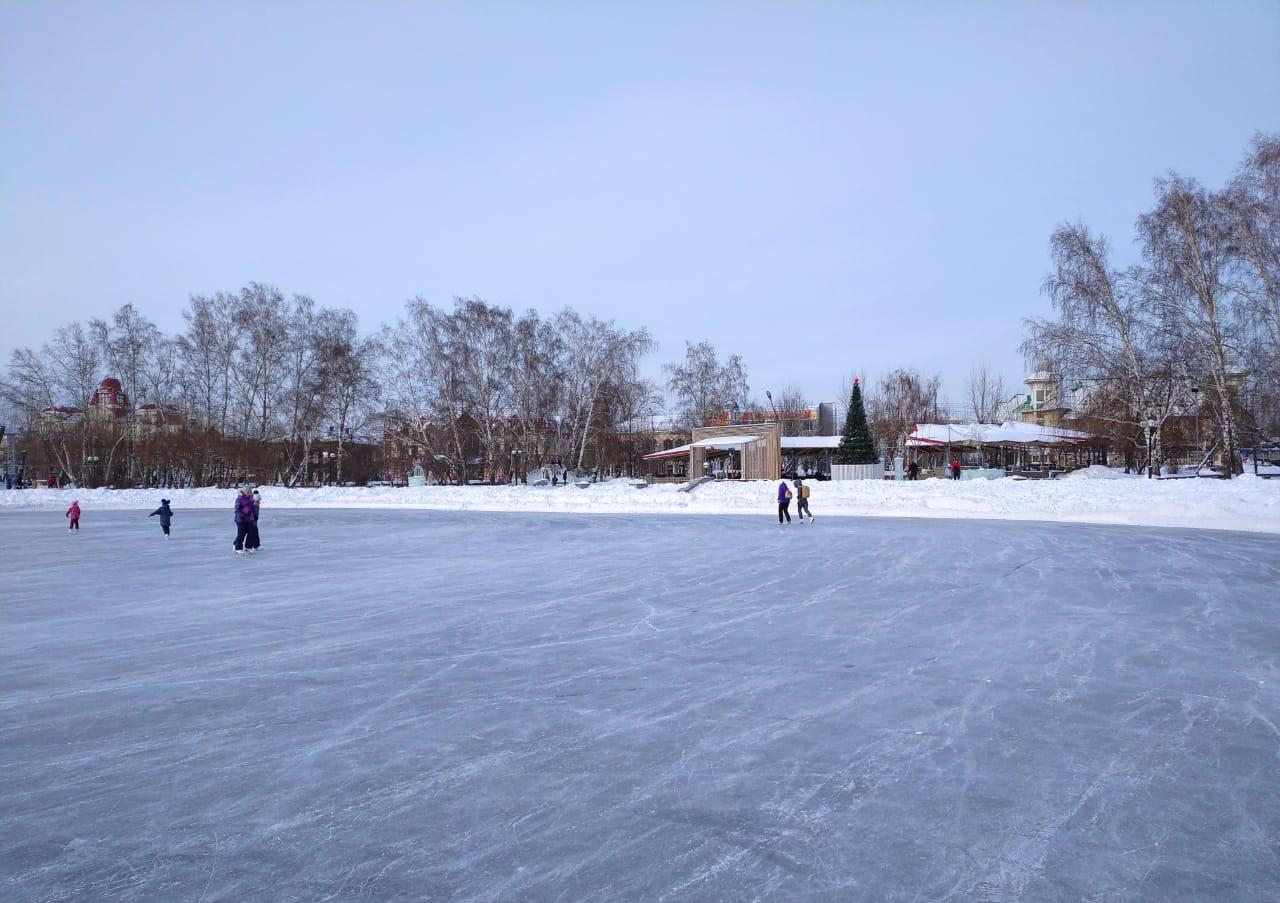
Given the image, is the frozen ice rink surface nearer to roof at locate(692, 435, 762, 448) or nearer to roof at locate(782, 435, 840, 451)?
roof at locate(692, 435, 762, 448)

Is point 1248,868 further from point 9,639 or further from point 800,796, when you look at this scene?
point 9,639

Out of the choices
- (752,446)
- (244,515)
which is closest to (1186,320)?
(752,446)

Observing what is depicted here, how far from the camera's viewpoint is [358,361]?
4612 cm

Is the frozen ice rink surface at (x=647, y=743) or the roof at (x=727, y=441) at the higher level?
the roof at (x=727, y=441)

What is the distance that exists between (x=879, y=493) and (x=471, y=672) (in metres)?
23.9

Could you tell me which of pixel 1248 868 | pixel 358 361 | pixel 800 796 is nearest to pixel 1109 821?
pixel 1248 868

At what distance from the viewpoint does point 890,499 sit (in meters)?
27.0

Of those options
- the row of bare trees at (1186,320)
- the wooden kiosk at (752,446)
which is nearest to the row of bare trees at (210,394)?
the wooden kiosk at (752,446)

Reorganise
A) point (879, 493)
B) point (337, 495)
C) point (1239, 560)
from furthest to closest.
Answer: point (337, 495), point (879, 493), point (1239, 560)

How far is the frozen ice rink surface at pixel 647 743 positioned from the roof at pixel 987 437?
103ft

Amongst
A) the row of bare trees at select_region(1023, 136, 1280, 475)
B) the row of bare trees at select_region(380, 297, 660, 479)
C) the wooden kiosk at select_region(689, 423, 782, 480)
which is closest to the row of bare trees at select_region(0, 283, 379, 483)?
the row of bare trees at select_region(380, 297, 660, 479)

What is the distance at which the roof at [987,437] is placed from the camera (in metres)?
39.8

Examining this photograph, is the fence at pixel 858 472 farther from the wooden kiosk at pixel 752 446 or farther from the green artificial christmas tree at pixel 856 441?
the wooden kiosk at pixel 752 446

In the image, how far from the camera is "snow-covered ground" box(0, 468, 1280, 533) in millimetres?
20812
